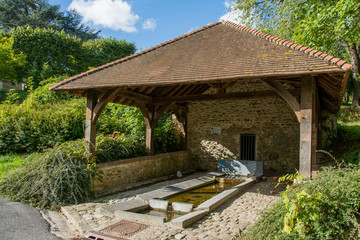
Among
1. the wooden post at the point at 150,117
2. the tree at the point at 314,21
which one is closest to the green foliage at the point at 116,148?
the wooden post at the point at 150,117

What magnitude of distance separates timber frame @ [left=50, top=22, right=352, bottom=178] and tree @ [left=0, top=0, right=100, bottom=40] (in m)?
17.7

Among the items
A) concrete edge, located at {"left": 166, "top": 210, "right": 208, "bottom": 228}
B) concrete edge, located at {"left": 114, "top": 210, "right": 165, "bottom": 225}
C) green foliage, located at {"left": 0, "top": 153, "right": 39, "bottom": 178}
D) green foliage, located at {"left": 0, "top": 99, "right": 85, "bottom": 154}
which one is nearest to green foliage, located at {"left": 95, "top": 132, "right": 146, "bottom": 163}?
green foliage, located at {"left": 0, "top": 153, "right": 39, "bottom": 178}

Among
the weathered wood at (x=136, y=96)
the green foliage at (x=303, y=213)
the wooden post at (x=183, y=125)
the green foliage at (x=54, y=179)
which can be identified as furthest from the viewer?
the wooden post at (x=183, y=125)

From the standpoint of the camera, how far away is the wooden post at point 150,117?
8.15 metres

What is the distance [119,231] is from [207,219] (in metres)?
1.41

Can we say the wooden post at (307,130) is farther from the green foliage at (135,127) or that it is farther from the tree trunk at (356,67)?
the tree trunk at (356,67)

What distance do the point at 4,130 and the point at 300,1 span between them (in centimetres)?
1108

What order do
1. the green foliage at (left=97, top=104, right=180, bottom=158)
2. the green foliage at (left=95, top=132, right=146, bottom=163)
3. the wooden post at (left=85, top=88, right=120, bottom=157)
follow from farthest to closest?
1. the green foliage at (left=97, top=104, right=180, bottom=158)
2. the green foliage at (left=95, top=132, right=146, bottom=163)
3. the wooden post at (left=85, top=88, right=120, bottom=157)

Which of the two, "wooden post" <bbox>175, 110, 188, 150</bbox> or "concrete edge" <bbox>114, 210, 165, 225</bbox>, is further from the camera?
"wooden post" <bbox>175, 110, 188, 150</bbox>

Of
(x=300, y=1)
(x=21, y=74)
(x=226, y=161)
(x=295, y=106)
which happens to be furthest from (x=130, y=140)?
(x=21, y=74)

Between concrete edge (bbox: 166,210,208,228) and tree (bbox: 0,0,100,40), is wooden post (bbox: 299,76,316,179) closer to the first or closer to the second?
concrete edge (bbox: 166,210,208,228)

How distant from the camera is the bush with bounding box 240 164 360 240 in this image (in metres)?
2.75

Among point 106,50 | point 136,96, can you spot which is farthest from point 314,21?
point 106,50

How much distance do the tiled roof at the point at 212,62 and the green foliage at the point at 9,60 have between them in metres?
11.9
